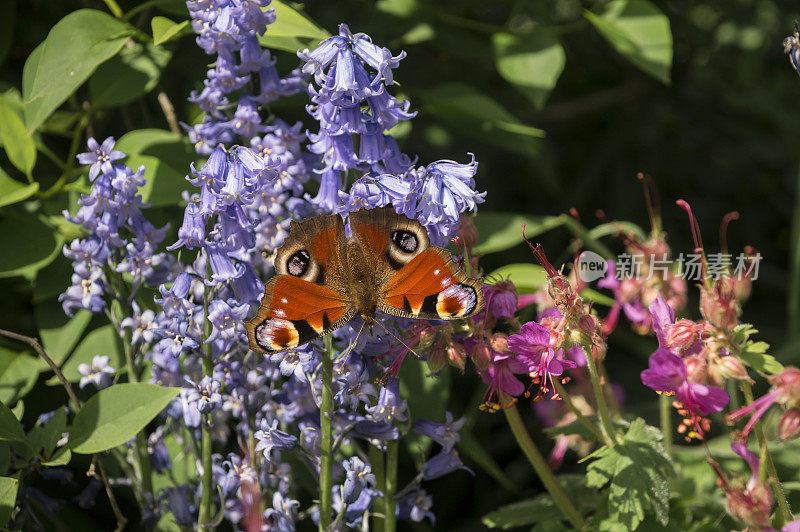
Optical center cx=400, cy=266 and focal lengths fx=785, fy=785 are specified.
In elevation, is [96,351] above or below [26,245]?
below

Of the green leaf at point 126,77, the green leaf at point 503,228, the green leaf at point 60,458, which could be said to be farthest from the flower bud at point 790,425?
the green leaf at point 126,77

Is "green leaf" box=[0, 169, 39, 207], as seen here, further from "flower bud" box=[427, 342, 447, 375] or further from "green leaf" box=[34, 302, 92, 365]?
"flower bud" box=[427, 342, 447, 375]

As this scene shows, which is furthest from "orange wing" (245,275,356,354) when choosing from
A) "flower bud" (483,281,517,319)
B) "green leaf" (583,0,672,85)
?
"green leaf" (583,0,672,85)

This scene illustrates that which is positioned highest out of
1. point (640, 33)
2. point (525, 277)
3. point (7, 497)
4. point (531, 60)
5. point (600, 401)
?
point (640, 33)

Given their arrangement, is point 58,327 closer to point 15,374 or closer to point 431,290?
point 15,374

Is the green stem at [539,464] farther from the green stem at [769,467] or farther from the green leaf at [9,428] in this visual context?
the green leaf at [9,428]

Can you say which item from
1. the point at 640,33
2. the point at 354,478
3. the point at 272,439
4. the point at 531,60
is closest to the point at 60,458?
the point at 272,439
